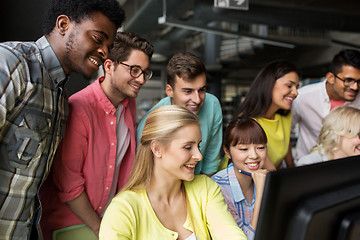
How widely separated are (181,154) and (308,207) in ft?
2.16

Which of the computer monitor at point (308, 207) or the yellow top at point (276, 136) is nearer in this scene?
the computer monitor at point (308, 207)

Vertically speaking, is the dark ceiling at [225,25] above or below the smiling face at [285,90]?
above

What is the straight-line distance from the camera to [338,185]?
53 cm

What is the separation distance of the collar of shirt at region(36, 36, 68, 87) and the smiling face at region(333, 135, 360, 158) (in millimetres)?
1672

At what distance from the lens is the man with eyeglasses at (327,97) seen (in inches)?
83.8

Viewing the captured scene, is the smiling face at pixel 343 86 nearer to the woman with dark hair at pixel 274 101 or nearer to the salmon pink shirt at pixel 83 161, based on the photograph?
the woman with dark hair at pixel 274 101

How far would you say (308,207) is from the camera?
486 millimetres

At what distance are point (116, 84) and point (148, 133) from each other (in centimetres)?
34

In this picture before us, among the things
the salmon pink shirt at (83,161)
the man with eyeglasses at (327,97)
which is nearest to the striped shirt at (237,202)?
the salmon pink shirt at (83,161)

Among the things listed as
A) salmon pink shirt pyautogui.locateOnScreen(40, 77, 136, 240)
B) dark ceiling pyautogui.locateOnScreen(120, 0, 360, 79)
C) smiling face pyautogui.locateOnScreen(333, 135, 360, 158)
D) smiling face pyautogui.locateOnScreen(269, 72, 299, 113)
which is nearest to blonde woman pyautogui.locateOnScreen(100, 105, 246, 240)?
salmon pink shirt pyautogui.locateOnScreen(40, 77, 136, 240)

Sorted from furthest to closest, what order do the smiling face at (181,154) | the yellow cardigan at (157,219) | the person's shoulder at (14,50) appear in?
the smiling face at (181,154) < the yellow cardigan at (157,219) < the person's shoulder at (14,50)

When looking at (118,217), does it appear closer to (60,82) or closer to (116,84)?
(60,82)

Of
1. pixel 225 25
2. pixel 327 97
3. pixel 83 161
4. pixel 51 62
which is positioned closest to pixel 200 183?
pixel 83 161

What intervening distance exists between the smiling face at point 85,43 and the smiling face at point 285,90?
3.77 feet
